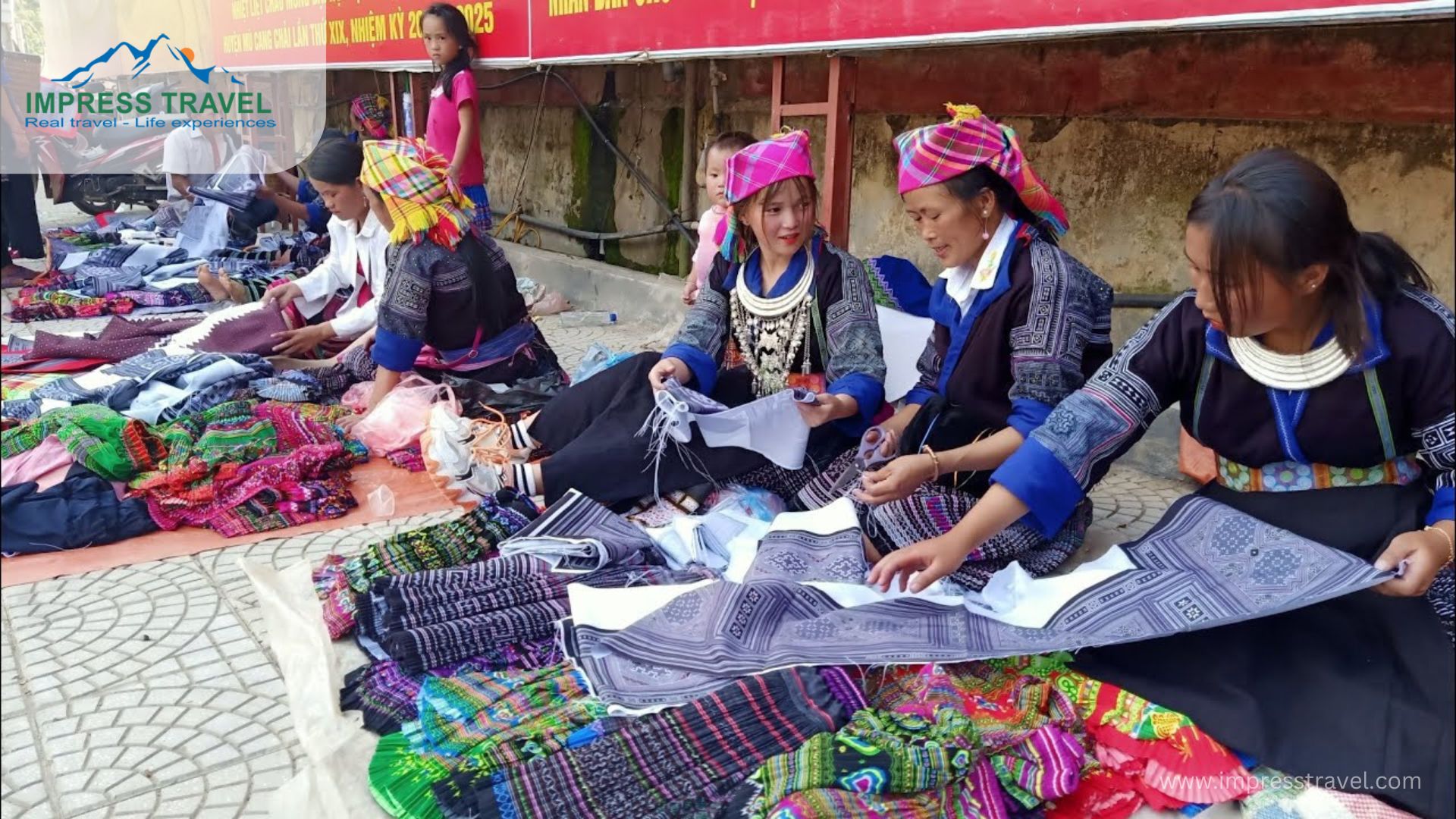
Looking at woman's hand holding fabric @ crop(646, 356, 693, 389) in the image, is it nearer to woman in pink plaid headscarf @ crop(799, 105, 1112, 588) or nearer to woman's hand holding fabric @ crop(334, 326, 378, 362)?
woman in pink plaid headscarf @ crop(799, 105, 1112, 588)

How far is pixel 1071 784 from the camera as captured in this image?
74.6 inches

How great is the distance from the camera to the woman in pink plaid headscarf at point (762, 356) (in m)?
3.02

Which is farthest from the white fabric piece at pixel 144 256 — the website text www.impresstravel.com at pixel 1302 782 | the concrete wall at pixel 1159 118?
the website text www.impresstravel.com at pixel 1302 782

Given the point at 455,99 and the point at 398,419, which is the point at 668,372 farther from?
the point at 455,99

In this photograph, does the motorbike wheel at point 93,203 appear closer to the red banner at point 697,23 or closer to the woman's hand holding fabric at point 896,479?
the red banner at point 697,23

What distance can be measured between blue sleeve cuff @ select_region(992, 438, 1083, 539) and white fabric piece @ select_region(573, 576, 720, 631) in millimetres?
743

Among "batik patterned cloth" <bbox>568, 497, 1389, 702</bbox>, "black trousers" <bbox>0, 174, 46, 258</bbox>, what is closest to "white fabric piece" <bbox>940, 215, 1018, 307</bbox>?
"batik patterned cloth" <bbox>568, 497, 1389, 702</bbox>

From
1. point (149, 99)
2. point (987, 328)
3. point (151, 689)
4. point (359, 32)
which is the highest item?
point (359, 32)

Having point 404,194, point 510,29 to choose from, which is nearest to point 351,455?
point 404,194

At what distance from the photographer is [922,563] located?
2051 mm

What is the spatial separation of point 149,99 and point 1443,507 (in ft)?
11.2

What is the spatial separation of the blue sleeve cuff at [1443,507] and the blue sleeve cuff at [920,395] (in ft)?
4.07

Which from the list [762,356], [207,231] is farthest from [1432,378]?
[207,231]

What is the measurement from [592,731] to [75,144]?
286 centimetres
